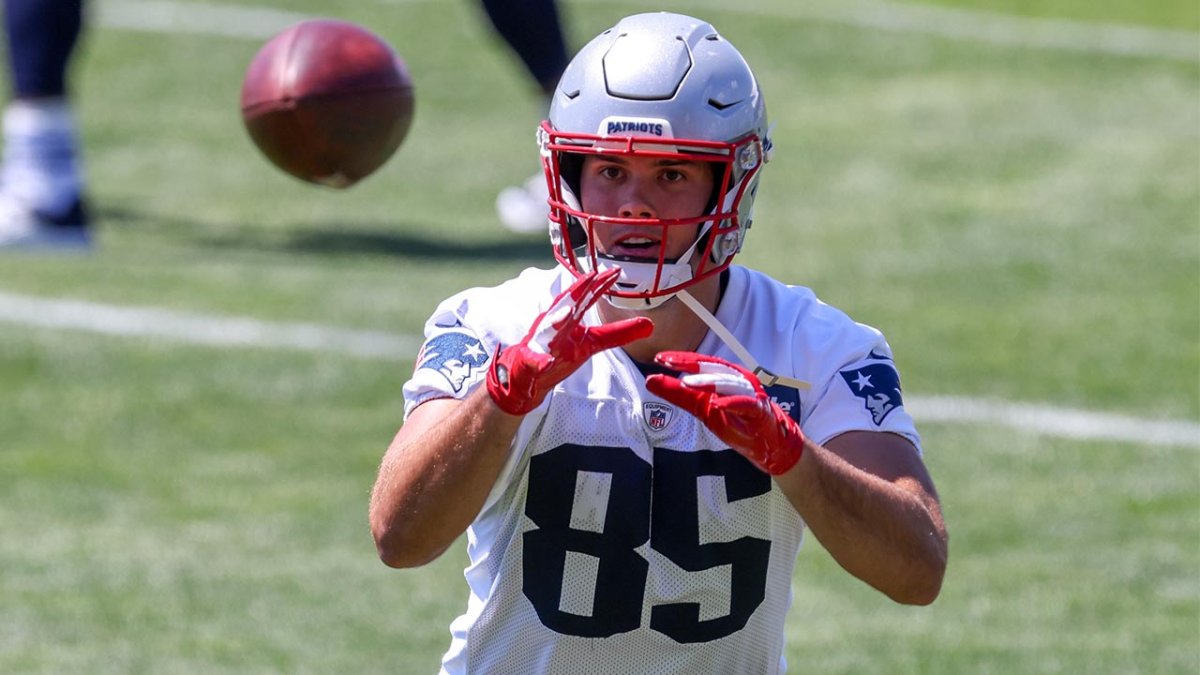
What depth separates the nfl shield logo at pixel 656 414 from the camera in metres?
3.47

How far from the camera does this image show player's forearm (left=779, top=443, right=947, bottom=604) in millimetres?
3174

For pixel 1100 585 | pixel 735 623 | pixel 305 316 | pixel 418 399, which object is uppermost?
pixel 418 399

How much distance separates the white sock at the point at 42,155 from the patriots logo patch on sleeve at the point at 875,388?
5.88m

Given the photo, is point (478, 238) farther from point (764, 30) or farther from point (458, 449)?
point (458, 449)

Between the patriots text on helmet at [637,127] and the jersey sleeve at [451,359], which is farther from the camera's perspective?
the jersey sleeve at [451,359]

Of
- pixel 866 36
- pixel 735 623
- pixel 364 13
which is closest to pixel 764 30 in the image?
pixel 866 36

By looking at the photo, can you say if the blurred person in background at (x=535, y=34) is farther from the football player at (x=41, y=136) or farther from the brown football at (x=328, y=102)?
the brown football at (x=328, y=102)

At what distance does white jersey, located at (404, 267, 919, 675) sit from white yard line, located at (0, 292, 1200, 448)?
148 inches

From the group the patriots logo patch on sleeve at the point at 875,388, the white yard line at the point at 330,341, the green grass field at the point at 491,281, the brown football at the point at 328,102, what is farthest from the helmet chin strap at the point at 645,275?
the white yard line at the point at 330,341

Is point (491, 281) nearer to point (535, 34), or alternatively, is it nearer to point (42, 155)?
point (535, 34)

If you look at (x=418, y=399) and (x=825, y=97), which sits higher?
(x=418, y=399)

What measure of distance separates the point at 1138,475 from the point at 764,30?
6.49 meters

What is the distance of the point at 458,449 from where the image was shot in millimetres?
3201

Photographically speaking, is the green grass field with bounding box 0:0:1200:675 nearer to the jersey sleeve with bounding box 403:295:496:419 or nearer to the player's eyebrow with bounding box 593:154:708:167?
the jersey sleeve with bounding box 403:295:496:419
